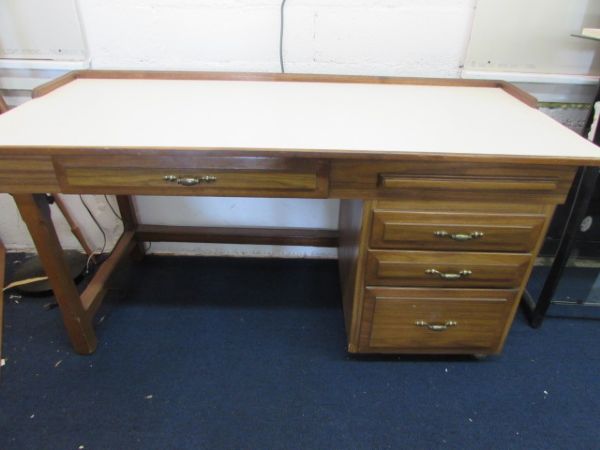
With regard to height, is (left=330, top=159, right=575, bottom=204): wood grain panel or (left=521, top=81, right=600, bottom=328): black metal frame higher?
(left=330, top=159, right=575, bottom=204): wood grain panel

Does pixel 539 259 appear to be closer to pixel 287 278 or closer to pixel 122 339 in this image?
pixel 287 278

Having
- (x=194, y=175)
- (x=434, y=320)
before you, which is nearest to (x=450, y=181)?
(x=434, y=320)

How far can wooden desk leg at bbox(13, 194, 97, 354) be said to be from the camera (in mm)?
1078

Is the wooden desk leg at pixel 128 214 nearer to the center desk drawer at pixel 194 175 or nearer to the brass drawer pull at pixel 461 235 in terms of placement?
the center desk drawer at pixel 194 175

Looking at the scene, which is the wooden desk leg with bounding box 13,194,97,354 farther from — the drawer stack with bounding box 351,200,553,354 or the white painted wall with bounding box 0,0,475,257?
the drawer stack with bounding box 351,200,553,354

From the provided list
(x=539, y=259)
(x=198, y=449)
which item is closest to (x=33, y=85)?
(x=198, y=449)

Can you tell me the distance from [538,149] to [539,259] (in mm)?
1078

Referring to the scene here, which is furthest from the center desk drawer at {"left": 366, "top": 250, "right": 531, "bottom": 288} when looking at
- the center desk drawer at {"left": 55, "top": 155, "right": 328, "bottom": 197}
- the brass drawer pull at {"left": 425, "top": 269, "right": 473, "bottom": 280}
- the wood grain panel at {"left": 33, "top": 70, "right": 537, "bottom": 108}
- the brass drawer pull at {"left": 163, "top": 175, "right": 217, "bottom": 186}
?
the wood grain panel at {"left": 33, "top": 70, "right": 537, "bottom": 108}

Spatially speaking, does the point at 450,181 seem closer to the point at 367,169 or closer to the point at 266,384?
the point at 367,169

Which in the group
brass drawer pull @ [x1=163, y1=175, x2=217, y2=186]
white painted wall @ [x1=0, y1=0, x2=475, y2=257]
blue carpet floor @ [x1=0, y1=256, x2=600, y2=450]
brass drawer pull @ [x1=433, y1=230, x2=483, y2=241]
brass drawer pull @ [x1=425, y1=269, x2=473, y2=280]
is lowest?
blue carpet floor @ [x1=0, y1=256, x2=600, y2=450]

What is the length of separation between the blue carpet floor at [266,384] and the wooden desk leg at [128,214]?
25 centimetres

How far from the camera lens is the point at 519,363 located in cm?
138

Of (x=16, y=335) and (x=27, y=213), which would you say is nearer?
(x=27, y=213)

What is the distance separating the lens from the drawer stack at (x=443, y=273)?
104 centimetres
